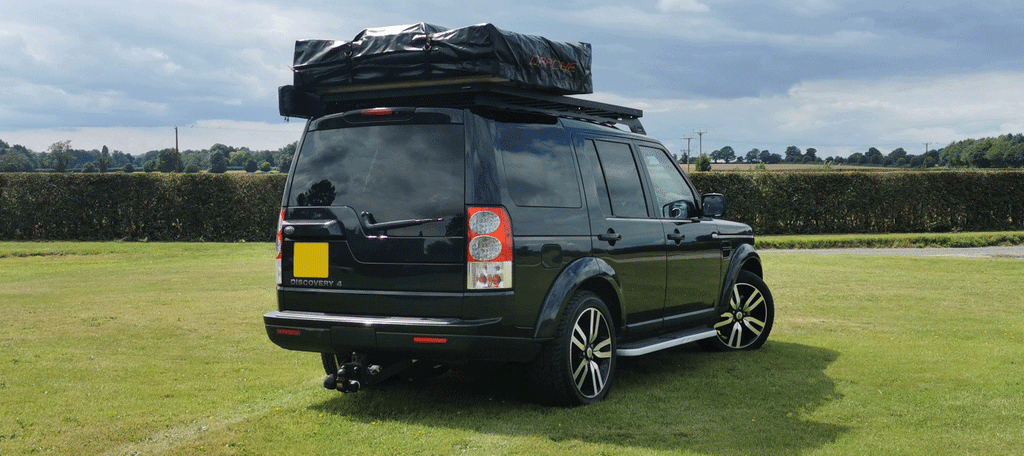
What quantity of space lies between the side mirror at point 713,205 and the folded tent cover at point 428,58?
188 cm

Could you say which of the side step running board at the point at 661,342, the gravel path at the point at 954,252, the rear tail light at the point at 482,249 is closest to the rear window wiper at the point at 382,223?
the rear tail light at the point at 482,249

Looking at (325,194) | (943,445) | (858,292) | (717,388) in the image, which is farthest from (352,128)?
(858,292)

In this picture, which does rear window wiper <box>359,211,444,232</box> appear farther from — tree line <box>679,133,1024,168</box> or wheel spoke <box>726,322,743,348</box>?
tree line <box>679,133,1024,168</box>

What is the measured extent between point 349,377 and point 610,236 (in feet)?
6.47

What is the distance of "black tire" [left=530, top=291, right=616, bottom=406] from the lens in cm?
606

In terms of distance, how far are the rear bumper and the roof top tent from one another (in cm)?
138

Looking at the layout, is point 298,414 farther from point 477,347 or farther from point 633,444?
point 633,444

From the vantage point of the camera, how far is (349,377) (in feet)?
19.9

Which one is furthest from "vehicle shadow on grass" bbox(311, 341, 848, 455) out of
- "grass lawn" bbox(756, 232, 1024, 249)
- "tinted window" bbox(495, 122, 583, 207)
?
"grass lawn" bbox(756, 232, 1024, 249)

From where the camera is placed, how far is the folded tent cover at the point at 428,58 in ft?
19.7

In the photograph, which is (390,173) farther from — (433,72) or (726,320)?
(726,320)

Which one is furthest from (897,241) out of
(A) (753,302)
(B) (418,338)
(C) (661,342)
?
(B) (418,338)

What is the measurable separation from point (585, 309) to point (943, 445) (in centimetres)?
222

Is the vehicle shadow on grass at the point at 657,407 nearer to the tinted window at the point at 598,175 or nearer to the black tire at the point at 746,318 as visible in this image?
the black tire at the point at 746,318
